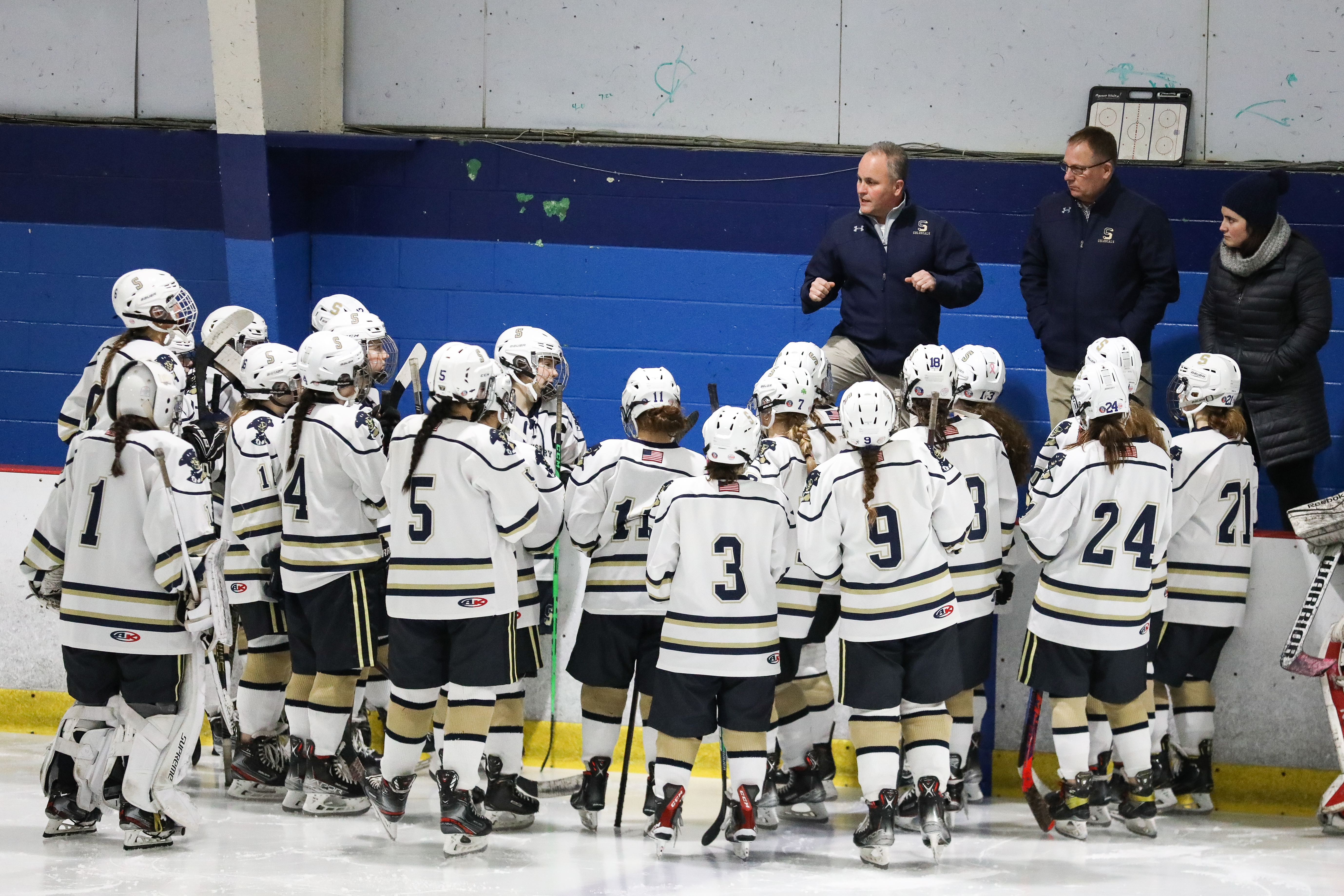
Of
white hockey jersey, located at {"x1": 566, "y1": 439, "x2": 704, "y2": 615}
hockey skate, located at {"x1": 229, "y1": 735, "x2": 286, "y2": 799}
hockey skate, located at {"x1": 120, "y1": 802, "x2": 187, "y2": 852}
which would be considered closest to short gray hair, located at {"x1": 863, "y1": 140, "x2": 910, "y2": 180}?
white hockey jersey, located at {"x1": 566, "y1": 439, "x2": 704, "y2": 615}

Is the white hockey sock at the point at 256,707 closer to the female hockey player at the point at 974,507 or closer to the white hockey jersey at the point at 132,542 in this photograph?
the white hockey jersey at the point at 132,542

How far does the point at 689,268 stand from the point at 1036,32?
6.11ft

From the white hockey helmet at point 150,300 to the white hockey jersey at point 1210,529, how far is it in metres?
3.27

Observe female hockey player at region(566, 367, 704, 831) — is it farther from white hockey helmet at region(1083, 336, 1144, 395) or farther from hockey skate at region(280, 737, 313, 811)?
white hockey helmet at region(1083, 336, 1144, 395)

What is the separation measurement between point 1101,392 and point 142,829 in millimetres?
3165

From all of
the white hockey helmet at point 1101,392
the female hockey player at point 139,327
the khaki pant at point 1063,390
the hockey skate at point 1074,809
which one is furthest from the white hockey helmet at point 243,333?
the hockey skate at point 1074,809

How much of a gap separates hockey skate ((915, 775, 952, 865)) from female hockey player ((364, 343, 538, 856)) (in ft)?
4.21

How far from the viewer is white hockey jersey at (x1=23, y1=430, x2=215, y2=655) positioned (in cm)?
459

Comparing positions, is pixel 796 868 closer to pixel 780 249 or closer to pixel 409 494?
pixel 409 494

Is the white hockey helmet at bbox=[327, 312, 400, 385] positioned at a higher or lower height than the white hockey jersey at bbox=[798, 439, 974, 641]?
higher

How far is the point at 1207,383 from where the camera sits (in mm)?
5207

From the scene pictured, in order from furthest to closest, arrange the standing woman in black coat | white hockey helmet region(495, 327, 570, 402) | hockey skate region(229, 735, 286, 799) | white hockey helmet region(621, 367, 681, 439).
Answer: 1. the standing woman in black coat
2. white hockey helmet region(495, 327, 570, 402)
3. hockey skate region(229, 735, 286, 799)
4. white hockey helmet region(621, 367, 681, 439)

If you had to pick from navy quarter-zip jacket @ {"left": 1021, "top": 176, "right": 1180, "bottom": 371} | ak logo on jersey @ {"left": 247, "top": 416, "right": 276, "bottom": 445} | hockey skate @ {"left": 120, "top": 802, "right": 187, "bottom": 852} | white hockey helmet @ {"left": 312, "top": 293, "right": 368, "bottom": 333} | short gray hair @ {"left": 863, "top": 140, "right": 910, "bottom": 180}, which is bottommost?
hockey skate @ {"left": 120, "top": 802, "right": 187, "bottom": 852}

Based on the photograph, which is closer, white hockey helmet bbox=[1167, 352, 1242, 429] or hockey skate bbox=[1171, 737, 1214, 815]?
white hockey helmet bbox=[1167, 352, 1242, 429]
